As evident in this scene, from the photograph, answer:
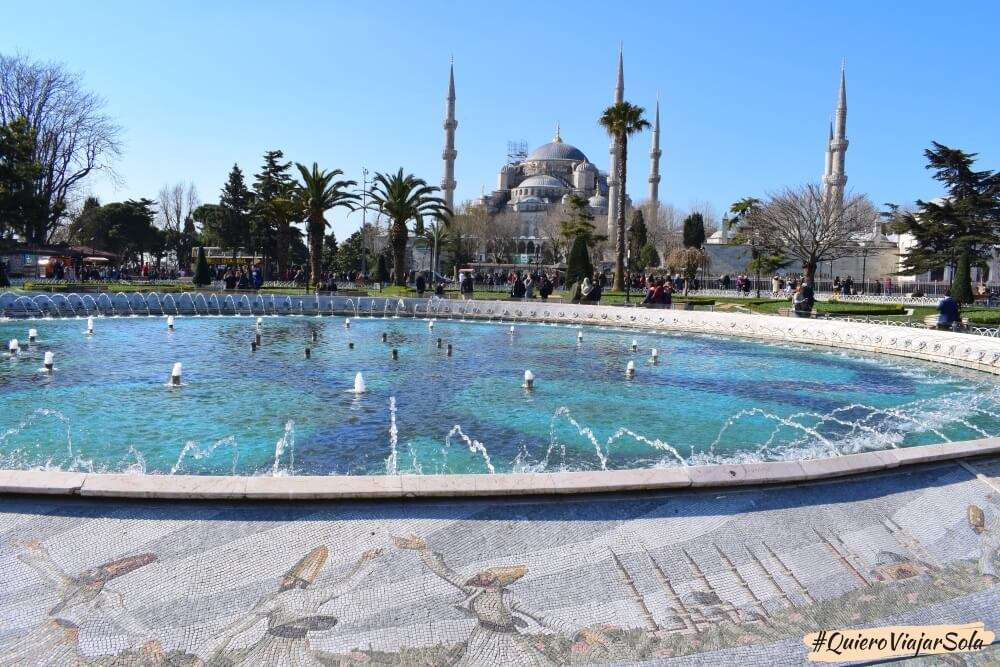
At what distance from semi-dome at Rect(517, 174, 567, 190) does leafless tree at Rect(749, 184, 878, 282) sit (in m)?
53.8

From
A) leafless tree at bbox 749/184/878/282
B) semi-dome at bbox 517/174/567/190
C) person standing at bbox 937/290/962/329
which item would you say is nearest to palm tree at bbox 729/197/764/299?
leafless tree at bbox 749/184/878/282

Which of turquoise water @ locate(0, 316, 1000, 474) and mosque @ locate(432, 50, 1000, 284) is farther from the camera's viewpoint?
mosque @ locate(432, 50, 1000, 284)

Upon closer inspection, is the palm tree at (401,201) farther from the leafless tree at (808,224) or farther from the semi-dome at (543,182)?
the semi-dome at (543,182)

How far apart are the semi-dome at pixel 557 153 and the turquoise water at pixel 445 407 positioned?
85424mm

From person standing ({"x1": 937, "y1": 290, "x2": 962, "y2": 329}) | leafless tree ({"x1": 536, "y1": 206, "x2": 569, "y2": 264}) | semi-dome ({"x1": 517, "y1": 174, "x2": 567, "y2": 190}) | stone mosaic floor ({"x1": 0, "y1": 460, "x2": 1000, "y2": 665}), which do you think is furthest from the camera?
semi-dome ({"x1": 517, "y1": 174, "x2": 567, "y2": 190})

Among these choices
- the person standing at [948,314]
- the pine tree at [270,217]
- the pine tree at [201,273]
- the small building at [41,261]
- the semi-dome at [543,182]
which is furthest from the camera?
the semi-dome at [543,182]

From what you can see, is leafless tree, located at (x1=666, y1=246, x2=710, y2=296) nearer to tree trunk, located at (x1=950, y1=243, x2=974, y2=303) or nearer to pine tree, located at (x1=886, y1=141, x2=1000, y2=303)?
pine tree, located at (x1=886, y1=141, x2=1000, y2=303)

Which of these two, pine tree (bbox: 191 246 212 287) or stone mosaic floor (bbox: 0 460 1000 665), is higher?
pine tree (bbox: 191 246 212 287)

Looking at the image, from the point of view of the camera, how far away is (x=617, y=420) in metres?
8.40

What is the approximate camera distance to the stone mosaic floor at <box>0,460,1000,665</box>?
3.22 meters

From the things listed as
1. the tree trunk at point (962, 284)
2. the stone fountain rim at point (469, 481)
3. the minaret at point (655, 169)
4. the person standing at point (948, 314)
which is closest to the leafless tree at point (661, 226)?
the minaret at point (655, 169)

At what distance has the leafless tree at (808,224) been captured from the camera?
106 ft

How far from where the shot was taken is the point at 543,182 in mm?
91125

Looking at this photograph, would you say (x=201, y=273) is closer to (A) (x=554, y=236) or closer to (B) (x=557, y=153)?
(A) (x=554, y=236)
